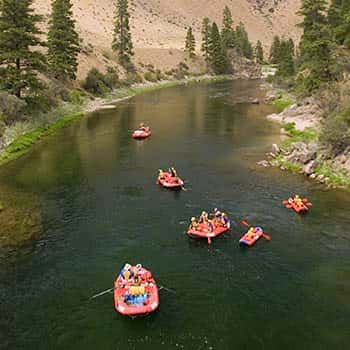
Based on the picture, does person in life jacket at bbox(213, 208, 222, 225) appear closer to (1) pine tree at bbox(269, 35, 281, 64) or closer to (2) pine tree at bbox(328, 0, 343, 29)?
(2) pine tree at bbox(328, 0, 343, 29)

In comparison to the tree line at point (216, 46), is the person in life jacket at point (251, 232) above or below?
below

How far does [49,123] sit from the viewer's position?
62594mm

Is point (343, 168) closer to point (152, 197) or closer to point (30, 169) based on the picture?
point (152, 197)

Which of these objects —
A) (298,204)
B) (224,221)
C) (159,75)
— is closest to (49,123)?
(224,221)

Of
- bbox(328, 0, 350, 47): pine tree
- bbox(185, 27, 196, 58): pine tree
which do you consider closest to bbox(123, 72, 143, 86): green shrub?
bbox(185, 27, 196, 58): pine tree

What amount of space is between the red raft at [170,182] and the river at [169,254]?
80cm

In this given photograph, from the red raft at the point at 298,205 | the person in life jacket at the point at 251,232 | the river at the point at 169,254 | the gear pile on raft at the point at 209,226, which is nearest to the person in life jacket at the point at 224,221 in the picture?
the gear pile on raft at the point at 209,226

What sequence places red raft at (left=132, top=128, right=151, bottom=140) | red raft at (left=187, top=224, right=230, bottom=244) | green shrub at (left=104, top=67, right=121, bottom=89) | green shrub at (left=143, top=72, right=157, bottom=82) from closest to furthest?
A: red raft at (left=187, top=224, right=230, bottom=244)
red raft at (left=132, top=128, right=151, bottom=140)
green shrub at (left=104, top=67, right=121, bottom=89)
green shrub at (left=143, top=72, right=157, bottom=82)

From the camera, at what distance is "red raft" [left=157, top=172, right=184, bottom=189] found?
37438 millimetres

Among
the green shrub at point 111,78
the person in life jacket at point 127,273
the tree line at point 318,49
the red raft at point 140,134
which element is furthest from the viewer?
the green shrub at point 111,78

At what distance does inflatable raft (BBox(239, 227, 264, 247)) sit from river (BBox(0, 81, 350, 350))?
1.72 feet

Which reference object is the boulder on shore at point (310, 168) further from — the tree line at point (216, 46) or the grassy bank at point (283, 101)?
the tree line at point (216, 46)

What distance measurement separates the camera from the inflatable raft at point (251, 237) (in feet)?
90.3

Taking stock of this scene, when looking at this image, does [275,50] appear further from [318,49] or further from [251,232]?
[251,232]
